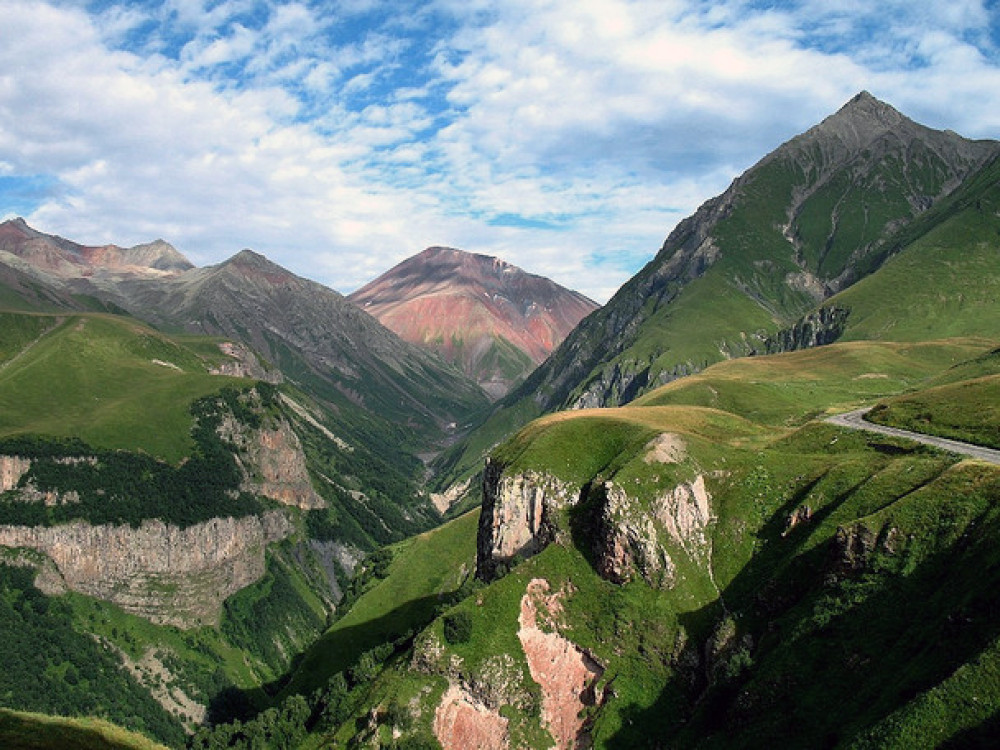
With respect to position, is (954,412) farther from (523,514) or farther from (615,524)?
(523,514)

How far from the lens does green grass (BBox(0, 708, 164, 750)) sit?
7994 centimetres

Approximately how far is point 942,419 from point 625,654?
64.2m

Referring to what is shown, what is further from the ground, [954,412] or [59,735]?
[59,735]

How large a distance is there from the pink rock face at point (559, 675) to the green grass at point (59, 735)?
2088 inches

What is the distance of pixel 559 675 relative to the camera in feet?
308

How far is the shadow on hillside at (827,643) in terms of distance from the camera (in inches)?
2341

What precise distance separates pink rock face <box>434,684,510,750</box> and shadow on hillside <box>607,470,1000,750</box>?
14758mm

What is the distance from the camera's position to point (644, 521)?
100 meters

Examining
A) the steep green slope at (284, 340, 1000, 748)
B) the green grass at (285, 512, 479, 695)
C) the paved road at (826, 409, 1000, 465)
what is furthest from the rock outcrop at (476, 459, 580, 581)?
the paved road at (826, 409, 1000, 465)

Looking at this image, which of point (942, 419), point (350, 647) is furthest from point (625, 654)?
point (350, 647)

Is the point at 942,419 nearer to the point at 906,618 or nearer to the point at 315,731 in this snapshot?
the point at 906,618

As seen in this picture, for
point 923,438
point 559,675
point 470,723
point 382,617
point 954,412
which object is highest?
point 382,617

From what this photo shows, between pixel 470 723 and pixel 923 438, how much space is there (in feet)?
256

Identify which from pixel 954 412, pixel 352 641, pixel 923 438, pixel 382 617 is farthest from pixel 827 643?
pixel 382 617
